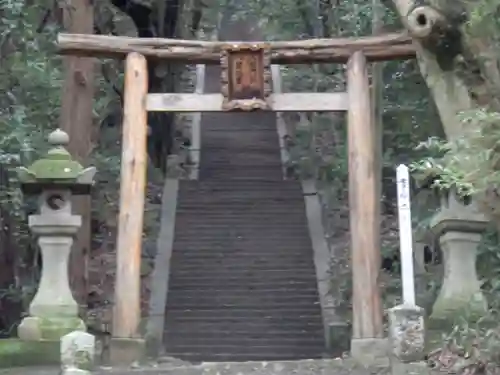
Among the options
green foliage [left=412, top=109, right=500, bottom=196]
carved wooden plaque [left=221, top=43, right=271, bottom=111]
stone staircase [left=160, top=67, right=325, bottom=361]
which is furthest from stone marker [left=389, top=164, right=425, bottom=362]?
stone staircase [left=160, top=67, right=325, bottom=361]

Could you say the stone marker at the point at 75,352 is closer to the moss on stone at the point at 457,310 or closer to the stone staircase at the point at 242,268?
the moss on stone at the point at 457,310

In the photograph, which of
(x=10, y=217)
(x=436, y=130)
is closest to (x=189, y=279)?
(x=10, y=217)

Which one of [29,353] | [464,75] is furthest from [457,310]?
[29,353]

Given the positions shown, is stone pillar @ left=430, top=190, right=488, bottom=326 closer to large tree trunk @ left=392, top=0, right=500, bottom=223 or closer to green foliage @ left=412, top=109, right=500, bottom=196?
large tree trunk @ left=392, top=0, right=500, bottom=223

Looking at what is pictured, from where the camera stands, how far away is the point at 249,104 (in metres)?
10.5

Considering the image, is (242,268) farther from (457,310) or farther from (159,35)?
(457,310)

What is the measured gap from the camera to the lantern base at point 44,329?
921 centimetres

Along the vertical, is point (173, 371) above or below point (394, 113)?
below

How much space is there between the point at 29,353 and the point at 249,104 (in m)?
3.35

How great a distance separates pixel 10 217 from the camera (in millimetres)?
12289

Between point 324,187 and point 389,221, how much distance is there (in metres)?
1.67

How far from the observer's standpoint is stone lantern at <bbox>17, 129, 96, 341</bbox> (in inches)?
366

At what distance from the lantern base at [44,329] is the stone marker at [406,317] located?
3.01 metres

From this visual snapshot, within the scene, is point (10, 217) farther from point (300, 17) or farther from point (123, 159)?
point (300, 17)
